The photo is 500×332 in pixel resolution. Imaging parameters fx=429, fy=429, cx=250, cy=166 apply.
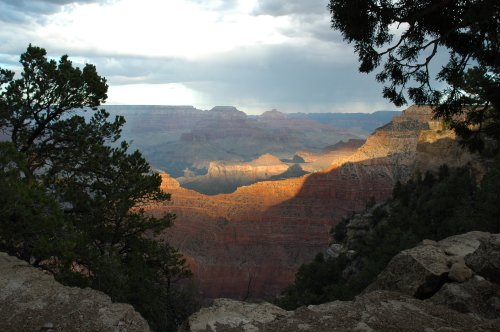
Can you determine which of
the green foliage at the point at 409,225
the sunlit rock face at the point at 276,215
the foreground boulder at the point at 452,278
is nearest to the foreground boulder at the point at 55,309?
the foreground boulder at the point at 452,278

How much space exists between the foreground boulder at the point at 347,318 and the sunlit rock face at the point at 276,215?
152 feet

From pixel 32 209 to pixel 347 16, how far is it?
8800 mm

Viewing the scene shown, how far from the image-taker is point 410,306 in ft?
30.7

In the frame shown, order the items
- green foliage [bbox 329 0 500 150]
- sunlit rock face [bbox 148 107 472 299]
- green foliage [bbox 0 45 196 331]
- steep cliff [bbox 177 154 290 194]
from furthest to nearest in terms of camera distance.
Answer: steep cliff [bbox 177 154 290 194]
sunlit rock face [bbox 148 107 472 299]
green foliage [bbox 0 45 196 331]
green foliage [bbox 329 0 500 150]

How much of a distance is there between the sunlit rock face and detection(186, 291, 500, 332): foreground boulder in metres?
46.4

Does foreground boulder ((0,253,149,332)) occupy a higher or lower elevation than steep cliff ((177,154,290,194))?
higher

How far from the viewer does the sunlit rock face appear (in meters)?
59.1

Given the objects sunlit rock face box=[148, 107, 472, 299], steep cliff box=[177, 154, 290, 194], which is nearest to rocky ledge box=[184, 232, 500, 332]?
sunlit rock face box=[148, 107, 472, 299]

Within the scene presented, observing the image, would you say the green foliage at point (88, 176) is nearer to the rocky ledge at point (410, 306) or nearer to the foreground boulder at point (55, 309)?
the foreground boulder at point (55, 309)

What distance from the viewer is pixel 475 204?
24.5 m

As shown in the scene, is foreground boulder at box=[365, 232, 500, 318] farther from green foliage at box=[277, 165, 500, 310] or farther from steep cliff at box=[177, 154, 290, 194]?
steep cliff at box=[177, 154, 290, 194]

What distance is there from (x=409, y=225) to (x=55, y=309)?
26.5 metres

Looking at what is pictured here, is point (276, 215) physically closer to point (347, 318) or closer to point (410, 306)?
point (410, 306)

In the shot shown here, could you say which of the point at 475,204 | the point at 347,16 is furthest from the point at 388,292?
the point at 475,204
